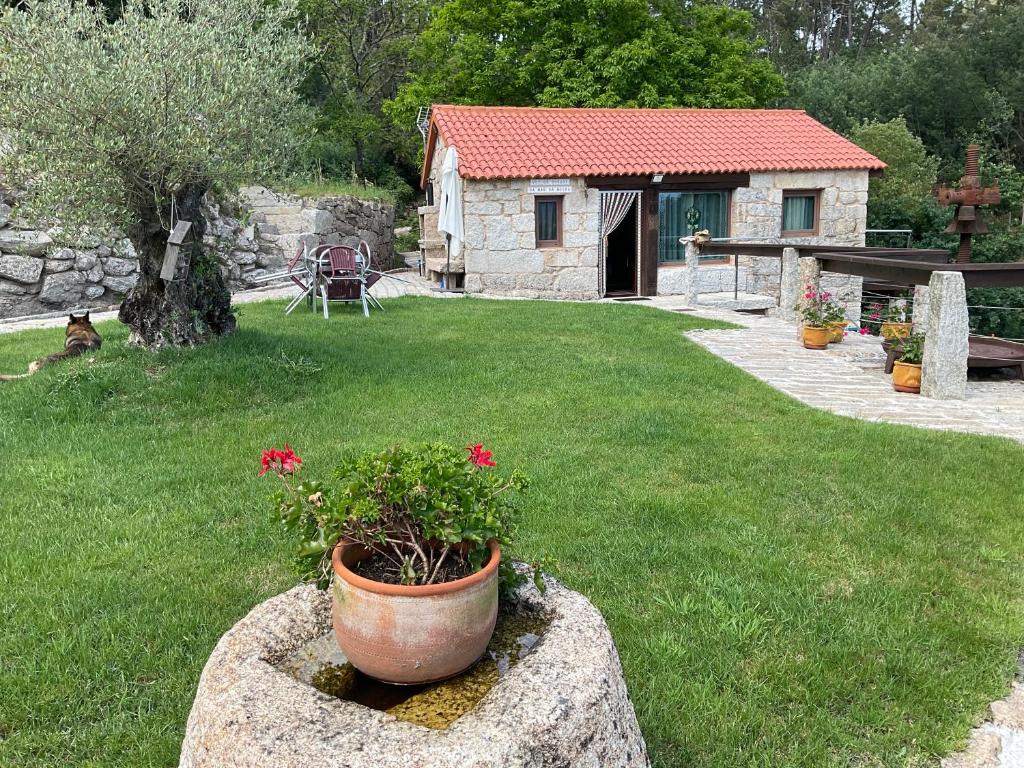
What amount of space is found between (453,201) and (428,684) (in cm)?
1377

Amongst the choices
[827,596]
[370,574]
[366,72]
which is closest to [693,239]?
[827,596]

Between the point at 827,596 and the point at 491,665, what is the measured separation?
1880mm

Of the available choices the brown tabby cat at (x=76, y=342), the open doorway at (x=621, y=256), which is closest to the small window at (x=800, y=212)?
the open doorway at (x=621, y=256)

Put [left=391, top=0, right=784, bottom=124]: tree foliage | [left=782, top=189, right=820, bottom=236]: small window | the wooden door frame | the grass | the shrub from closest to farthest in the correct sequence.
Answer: the shrub
the wooden door frame
[left=782, top=189, right=820, bottom=236]: small window
the grass
[left=391, top=0, right=784, bottom=124]: tree foliage

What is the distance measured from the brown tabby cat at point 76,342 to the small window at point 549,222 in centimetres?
941

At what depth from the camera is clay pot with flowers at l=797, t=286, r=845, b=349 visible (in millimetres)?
9547

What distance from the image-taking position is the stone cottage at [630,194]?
15.2m

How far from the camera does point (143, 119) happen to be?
591cm

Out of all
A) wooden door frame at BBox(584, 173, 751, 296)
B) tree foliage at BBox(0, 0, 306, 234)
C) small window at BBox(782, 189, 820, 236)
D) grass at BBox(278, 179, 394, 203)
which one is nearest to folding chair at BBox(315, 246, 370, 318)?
tree foliage at BBox(0, 0, 306, 234)

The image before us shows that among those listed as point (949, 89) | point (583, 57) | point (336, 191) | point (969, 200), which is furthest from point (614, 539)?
point (949, 89)

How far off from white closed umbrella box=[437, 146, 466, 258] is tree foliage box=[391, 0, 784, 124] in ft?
26.5

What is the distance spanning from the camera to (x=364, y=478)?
1981 millimetres

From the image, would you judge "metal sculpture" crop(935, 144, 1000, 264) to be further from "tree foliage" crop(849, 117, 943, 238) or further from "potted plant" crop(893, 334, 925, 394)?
"tree foliage" crop(849, 117, 943, 238)

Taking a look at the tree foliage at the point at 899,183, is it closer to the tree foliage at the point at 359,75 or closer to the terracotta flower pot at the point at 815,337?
the tree foliage at the point at 359,75
